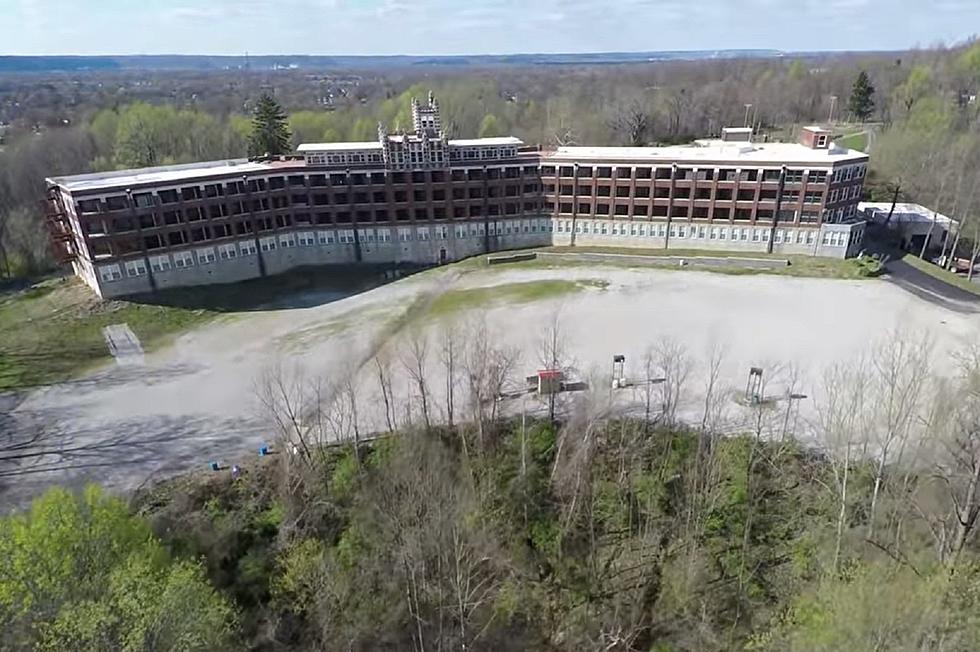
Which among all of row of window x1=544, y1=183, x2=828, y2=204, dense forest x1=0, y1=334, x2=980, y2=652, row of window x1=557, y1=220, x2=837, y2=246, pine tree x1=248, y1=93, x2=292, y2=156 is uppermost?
pine tree x1=248, y1=93, x2=292, y2=156

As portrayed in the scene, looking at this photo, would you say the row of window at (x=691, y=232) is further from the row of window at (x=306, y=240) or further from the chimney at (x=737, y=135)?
the chimney at (x=737, y=135)

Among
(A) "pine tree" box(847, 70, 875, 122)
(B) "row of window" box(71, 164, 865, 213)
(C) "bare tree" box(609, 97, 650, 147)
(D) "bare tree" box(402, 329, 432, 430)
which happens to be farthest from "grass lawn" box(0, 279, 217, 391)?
(A) "pine tree" box(847, 70, 875, 122)

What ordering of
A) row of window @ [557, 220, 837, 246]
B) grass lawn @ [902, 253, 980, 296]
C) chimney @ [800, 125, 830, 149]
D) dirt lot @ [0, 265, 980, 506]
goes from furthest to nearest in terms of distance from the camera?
1. chimney @ [800, 125, 830, 149]
2. row of window @ [557, 220, 837, 246]
3. grass lawn @ [902, 253, 980, 296]
4. dirt lot @ [0, 265, 980, 506]

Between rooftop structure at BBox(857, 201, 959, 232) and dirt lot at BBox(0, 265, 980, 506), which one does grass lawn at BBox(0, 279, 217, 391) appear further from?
rooftop structure at BBox(857, 201, 959, 232)

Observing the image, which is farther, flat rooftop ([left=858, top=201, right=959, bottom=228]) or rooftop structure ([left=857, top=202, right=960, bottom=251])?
flat rooftop ([left=858, top=201, right=959, bottom=228])

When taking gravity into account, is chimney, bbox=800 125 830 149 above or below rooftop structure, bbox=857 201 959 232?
above

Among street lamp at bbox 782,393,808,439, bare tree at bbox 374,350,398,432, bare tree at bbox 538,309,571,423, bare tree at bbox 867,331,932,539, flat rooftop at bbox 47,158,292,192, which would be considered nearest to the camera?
bare tree at bbox 867,331,932,539

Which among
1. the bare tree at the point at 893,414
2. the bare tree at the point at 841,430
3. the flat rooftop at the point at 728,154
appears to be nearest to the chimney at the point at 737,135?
the flat rooftop at the point at 728,154
